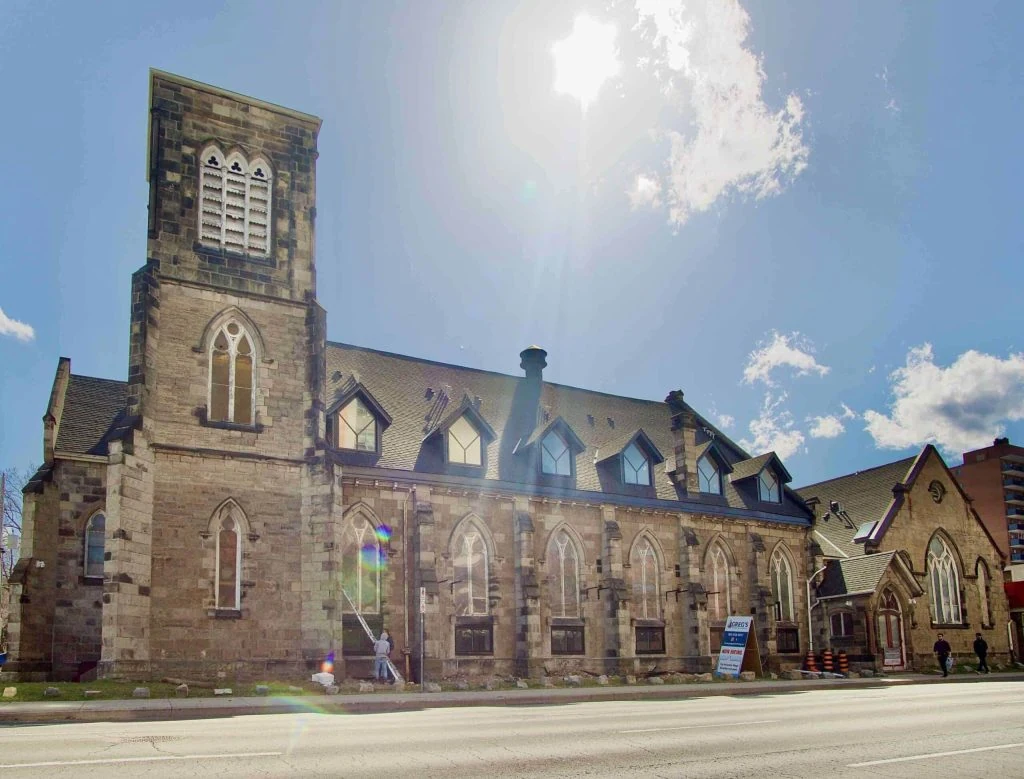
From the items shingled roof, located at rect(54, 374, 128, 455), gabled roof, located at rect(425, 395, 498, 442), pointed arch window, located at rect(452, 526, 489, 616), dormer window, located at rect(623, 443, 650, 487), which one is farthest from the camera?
dormer window, located at rect(623, 443, 650, 487)

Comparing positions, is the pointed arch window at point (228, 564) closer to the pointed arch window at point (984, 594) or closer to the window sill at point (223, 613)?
the window sill at point (223, 613)

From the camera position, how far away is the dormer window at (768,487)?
4034 centimetres

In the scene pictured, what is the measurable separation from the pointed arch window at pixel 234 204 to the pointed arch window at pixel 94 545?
351 inches

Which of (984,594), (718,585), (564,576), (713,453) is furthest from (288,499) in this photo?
(984,594)

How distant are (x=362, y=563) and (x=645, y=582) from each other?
11473 mm

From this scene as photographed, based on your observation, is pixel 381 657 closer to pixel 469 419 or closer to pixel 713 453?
pixel 469 419

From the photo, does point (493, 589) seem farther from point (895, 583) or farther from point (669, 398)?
point (895, 583)

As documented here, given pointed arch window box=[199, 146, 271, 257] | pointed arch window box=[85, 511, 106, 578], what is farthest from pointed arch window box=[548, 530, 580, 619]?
pointed arch window box=[85, 511, 106, 578]

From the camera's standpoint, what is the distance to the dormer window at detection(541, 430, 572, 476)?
33.9m

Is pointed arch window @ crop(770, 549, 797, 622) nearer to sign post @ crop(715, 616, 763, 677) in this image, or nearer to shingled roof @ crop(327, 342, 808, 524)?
shingled roof @ crop(327, 342, 808, 524)

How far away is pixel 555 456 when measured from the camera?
34.2m

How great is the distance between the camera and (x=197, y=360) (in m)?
26.6

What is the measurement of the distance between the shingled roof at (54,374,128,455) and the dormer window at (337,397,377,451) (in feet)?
21.1

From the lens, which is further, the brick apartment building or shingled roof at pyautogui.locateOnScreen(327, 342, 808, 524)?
the brick apartment building
